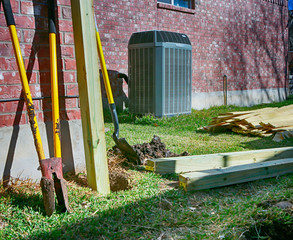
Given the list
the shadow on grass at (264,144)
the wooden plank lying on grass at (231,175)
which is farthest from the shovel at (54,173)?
the shadow on grass at (264,144)

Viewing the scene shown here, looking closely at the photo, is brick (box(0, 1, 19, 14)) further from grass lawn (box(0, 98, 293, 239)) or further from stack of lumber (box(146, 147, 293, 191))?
stack of lumber (box(146, 147, 293, 191))

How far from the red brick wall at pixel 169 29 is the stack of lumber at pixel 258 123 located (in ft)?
11.5

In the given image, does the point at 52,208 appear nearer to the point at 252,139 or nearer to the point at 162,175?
the point at 162,175

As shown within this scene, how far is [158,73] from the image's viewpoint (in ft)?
25.7

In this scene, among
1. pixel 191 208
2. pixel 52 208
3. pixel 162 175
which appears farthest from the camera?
pixel 162 175

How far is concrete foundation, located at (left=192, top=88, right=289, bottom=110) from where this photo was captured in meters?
11.3

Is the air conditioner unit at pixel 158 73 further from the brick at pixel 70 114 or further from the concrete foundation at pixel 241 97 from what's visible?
the brick at pixel 70 114

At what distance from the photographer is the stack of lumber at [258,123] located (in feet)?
20.6

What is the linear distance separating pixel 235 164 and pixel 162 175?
2.92 feet

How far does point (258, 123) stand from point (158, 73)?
2561 mm

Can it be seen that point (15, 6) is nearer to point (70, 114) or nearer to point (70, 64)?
point (70, 64)

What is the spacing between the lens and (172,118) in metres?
7.94

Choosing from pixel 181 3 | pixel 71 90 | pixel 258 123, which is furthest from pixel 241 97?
pixel 71 90

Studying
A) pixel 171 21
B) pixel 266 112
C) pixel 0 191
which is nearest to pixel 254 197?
pixel 0 191
